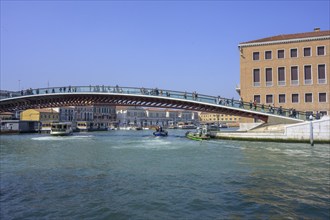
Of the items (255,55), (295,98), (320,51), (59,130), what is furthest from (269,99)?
(59,130)

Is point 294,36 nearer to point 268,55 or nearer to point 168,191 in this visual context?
point 268,55

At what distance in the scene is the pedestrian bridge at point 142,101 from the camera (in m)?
33.6

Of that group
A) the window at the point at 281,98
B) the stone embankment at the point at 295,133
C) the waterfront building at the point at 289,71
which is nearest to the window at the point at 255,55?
the waterfront building at the point at 289,71

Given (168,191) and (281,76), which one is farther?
(281,76)

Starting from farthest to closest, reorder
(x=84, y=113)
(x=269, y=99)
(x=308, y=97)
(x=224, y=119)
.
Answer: (x=224, y=119) → (x=84, y=113) → (x=269, y=99) → (x=308, y=97)

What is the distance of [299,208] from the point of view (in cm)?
809

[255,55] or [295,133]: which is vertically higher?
[255,55]

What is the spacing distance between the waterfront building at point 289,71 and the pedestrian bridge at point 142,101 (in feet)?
23.9

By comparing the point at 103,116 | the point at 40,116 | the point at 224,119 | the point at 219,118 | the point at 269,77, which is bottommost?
the point at 224,119

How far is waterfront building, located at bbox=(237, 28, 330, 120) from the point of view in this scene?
3978 cm

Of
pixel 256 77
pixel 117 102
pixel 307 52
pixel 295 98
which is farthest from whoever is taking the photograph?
pixel 117 102

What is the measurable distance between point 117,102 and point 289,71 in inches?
863

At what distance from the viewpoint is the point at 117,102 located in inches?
1732

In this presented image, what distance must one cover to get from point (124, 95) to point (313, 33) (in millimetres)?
24375
